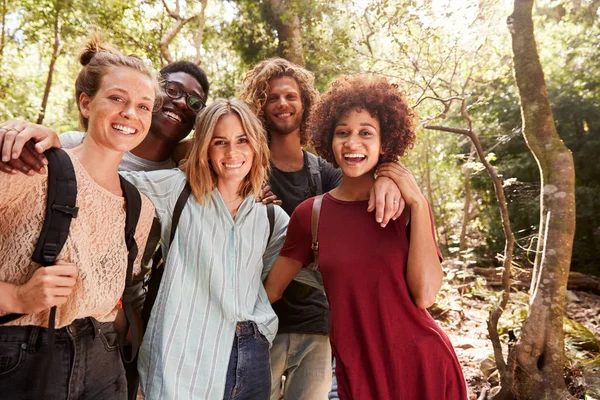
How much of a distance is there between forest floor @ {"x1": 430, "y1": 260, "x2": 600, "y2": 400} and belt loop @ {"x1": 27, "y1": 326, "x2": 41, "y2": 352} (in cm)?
520

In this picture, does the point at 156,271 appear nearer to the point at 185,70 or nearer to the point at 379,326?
the point at 379,326

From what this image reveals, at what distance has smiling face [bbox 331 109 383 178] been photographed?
2.38m

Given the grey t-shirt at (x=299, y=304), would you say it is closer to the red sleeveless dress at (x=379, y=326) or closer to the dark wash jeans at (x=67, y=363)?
the red sleeveless dress at (x=379, y=326)

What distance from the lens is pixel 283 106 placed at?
11.7 ft

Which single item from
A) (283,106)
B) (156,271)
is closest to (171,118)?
→ (283,106)

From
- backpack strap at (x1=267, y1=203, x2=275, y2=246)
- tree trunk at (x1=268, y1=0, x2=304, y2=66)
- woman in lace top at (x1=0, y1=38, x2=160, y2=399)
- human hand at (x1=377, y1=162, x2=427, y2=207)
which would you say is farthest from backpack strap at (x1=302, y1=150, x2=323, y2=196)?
tree trunk at (x1=268, y1=0, x2=304, y2=66)

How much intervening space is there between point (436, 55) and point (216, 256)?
537 cm

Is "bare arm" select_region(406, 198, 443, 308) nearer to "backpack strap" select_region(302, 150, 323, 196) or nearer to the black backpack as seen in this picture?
"backpack strap" select_region(302, 150, 323, 196)

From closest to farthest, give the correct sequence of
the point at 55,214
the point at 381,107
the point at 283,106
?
the point at 55,214 < the point at 381,107 < the point at 283,106

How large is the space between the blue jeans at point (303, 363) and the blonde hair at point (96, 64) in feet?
6.59

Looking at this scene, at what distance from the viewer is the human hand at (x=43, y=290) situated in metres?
1.61

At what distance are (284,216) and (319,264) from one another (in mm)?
643

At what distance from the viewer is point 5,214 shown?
1.68 meters

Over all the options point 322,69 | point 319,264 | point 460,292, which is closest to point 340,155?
point 319,264
